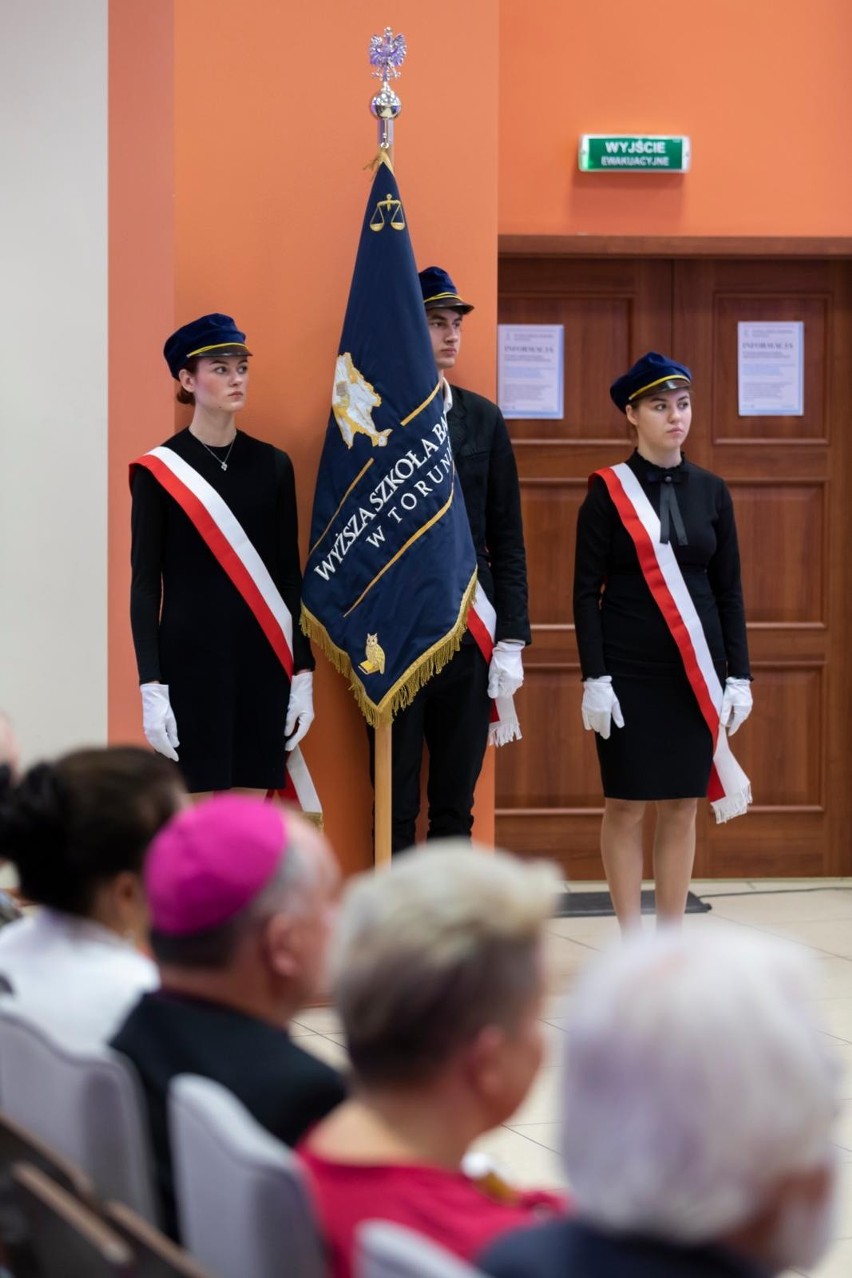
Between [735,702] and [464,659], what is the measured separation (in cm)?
68

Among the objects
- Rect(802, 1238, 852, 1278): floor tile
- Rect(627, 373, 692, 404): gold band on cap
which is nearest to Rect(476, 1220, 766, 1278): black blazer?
Rect(802, 1238, 852, 1278): floor tile

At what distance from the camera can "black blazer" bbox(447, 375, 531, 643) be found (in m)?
3.95

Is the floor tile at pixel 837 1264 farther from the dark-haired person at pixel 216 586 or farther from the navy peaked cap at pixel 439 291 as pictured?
the navy peaked cap at pixel 439 291

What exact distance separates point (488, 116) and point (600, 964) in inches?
130

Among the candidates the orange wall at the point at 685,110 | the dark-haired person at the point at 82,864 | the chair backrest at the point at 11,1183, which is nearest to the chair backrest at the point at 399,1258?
the chair backrest at the point at 11,1183

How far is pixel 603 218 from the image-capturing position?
5.09 m

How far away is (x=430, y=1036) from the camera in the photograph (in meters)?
1.12

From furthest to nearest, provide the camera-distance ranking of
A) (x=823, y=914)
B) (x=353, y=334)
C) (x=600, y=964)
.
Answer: (x=823, y=914)
(x=353, y=334)
(x=600, y=964)

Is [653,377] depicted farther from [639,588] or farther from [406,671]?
[406,671]

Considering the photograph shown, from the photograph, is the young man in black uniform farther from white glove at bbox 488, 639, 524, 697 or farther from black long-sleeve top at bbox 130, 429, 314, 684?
black long-sleeve top at bbox 130, 429, 314, 684

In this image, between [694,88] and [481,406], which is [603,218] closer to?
[694,88]

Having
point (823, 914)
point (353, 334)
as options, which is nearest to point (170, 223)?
point (353, 334)

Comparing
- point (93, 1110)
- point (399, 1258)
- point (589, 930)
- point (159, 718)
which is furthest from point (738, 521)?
point (399, 1258)

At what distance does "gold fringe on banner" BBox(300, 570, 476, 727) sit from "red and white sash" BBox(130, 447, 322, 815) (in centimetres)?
6
